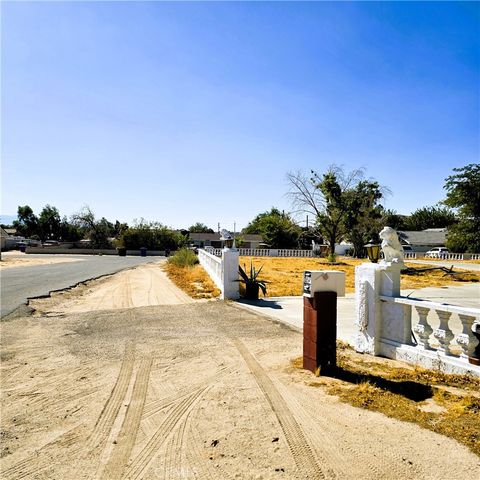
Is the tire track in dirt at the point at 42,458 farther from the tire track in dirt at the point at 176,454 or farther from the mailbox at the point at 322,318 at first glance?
the mailbox at the point at 322,318

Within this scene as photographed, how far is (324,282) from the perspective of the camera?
16.8 ft

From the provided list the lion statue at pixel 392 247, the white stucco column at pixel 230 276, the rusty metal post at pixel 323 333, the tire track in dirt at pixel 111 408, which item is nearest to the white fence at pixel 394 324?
the lion statue at pixel 392 247

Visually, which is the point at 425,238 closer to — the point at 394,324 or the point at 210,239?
the point at 210,239

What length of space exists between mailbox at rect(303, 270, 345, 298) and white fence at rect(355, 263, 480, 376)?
0.89 meters

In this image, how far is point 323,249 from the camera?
42.5 metres

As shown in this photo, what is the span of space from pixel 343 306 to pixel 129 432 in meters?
8.06

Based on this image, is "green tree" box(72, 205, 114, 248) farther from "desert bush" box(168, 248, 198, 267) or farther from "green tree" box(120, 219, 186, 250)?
"desert bush" box(168, 248, 198, 267)

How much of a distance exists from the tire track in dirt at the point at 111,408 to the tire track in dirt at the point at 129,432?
0.12 metres

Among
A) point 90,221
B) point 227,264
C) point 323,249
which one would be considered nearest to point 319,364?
point 227,264

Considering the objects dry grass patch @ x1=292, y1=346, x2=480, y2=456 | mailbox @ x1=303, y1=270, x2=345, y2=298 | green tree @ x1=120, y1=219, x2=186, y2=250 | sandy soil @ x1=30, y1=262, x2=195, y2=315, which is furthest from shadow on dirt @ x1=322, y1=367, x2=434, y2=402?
green tree @ x1=120, y1=219, x2=186, y2=250

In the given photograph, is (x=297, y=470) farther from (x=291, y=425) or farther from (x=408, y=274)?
(x=408, y=274)

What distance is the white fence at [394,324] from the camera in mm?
4988

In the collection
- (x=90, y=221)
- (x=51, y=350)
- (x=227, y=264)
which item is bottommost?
(x=51, y=350)

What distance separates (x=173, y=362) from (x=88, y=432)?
2133mm
